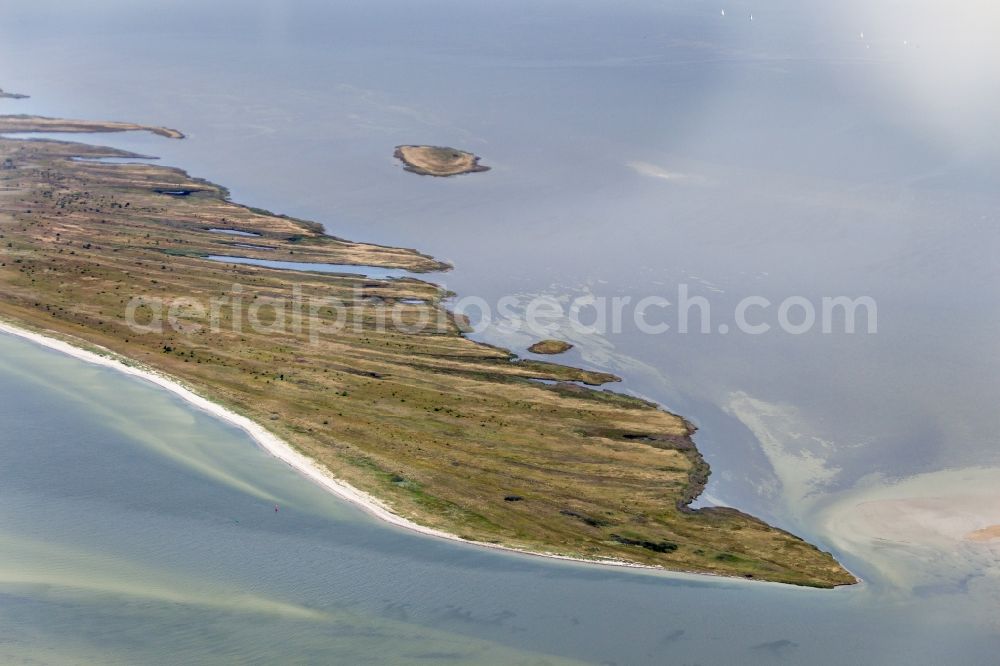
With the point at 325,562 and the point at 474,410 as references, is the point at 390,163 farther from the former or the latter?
the point at 325,562

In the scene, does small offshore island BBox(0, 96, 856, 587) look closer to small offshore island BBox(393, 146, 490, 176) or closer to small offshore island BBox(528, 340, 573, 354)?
small offshore island BBox(528, 340, 573, 354)

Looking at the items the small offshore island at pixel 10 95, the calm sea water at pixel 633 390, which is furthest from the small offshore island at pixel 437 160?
the small offshore island at pixel 10 95

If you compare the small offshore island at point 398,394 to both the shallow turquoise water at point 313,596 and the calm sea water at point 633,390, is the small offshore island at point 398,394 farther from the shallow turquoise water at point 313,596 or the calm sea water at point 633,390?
the calm sea water at point 633,390

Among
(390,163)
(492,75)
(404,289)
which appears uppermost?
(492,75)

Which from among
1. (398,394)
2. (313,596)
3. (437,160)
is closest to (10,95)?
(437,160)

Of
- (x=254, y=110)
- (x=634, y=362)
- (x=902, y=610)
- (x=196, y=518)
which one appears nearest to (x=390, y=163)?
(x=254, y=110)
